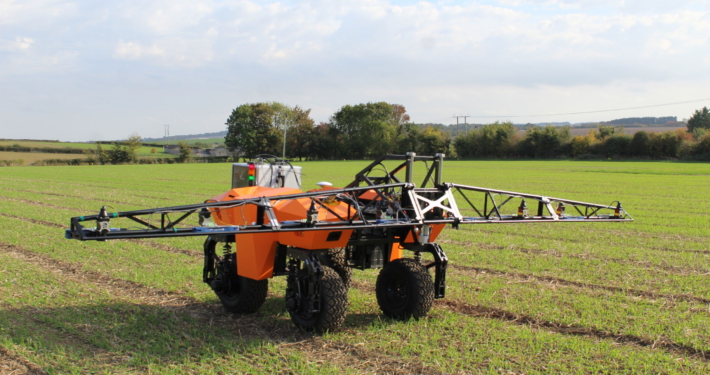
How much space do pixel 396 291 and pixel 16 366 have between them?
418cm

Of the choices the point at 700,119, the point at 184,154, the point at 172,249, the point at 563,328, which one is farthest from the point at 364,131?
the point at 563,328

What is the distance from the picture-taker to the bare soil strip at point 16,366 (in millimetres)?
5367

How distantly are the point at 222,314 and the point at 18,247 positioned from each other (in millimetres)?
6919

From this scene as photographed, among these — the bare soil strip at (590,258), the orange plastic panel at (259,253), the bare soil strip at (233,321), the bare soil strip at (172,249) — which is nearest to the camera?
the bare soil strip at (233,321)

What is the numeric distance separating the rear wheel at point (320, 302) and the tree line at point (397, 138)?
248ft

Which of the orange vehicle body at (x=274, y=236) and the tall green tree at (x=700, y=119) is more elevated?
the tall green tree at (x=700, y=119)

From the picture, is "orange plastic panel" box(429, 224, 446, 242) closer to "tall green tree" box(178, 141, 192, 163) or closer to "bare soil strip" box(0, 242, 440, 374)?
"bare soil strip" box(0, 242, 440, 374)

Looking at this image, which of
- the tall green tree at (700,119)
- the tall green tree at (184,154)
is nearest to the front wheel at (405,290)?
the tall green tree at (184,154)

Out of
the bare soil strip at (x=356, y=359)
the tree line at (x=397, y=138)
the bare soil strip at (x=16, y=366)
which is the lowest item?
the bare soil strip at (x=16, y=366)

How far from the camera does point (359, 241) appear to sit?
6938 mm

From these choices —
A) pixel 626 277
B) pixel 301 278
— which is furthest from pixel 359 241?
pixel 626 277

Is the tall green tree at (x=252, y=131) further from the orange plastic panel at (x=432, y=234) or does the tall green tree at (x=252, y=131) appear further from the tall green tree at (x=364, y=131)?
the orange plastic panel at (x=432, y=234)

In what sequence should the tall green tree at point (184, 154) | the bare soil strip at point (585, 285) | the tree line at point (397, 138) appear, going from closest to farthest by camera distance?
the bare soil strip at point (585, 285) < the tree line at point (397, 138) < the tall green tree at point (184, 154)

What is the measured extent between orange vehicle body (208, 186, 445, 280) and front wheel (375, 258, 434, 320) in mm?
441
